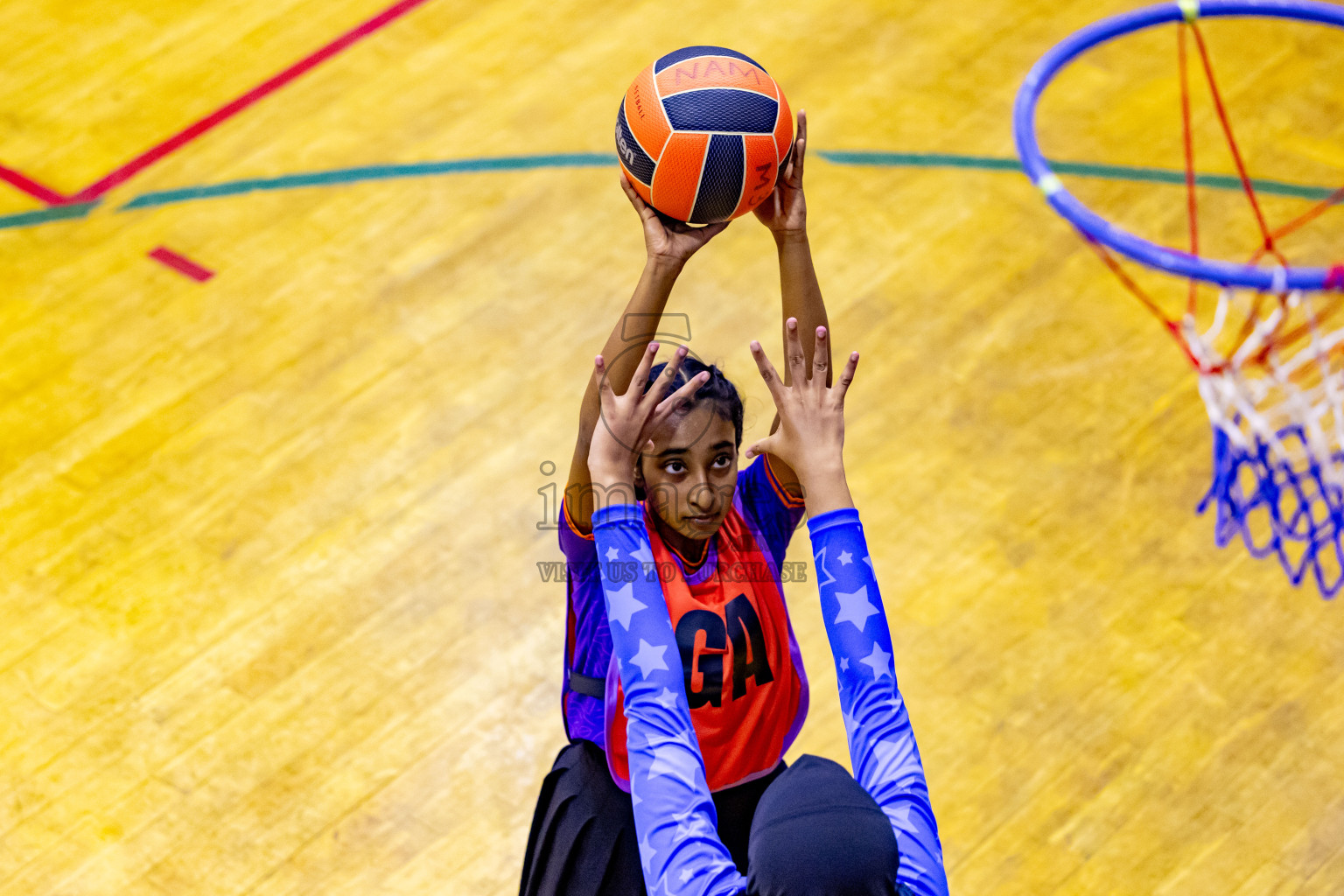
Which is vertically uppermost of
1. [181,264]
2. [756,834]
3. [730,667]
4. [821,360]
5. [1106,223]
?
[821,360]

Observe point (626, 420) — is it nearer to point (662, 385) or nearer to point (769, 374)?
point (662, 385)

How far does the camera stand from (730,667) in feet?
6.93

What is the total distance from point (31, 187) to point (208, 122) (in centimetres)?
67

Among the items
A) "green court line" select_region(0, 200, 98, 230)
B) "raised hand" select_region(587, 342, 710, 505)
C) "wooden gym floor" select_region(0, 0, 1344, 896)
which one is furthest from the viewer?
"green court line" select_region(0, 200, 98, 230)

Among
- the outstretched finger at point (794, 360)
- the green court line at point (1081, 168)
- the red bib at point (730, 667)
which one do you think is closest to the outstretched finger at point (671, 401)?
Result: the outstretched finger at point (794, 360)

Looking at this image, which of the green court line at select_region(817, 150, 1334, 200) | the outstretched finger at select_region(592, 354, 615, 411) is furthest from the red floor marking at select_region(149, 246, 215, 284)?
the outstretched finger at select_region(592, 354, 615, 411)

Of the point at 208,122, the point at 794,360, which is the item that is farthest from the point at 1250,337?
the point at 208,122

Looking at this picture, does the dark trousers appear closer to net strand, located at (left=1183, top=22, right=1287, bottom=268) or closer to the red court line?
net strand, located at (left=1183, top=22, right=1287, bottom=268)

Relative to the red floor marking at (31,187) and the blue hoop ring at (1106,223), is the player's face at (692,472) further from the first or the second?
the red floor marking at (31,187)

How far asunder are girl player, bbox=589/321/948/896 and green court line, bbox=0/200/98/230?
3547 mm

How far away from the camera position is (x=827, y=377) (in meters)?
1.94

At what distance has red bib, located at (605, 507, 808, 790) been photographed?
211cm

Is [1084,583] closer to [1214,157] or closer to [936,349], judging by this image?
[936,349]

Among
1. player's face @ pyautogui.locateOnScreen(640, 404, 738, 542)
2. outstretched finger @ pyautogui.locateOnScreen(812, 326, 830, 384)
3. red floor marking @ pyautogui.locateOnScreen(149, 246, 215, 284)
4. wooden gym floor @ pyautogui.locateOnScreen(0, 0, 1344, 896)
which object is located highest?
outstretched finger @ pyautogui.locateOnScreen(812, 326, 830, 384)
